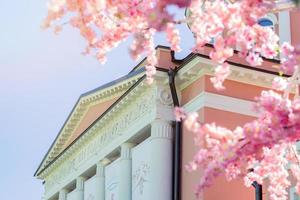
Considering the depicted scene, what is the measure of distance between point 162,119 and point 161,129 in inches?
10.8

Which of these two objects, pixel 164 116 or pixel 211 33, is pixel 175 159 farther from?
pixel 211 33

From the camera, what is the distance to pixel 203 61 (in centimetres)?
1925

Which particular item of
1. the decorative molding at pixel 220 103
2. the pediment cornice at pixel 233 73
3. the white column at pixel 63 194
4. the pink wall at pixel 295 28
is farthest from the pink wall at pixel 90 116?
the pink wall at pixel 295 28

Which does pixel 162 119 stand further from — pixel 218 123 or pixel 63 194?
pixel 63 194

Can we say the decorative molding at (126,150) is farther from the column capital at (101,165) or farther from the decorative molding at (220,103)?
the decorative molding at (220,103)

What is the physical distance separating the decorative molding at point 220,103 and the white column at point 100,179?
541 centimetres

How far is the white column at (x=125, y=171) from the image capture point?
73.2 ft

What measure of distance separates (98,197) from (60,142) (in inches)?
245

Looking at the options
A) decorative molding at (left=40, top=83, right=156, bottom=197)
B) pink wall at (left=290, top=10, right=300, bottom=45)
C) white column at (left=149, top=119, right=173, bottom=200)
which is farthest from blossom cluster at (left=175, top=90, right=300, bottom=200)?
pink wall at (left=290, top=10, right=300, bottom=45)

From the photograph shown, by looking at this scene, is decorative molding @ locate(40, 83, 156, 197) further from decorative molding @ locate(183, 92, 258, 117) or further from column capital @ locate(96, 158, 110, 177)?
decorative molding @ locate(183, 92, 258, 117)

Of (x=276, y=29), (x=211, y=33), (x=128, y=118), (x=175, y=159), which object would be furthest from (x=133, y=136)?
(x=211, y=33)

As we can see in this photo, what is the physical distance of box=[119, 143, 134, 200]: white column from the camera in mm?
22312

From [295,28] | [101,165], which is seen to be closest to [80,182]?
[101,165]

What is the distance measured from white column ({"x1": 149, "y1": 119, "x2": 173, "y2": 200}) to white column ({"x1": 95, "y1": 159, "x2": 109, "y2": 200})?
14.5 ft
